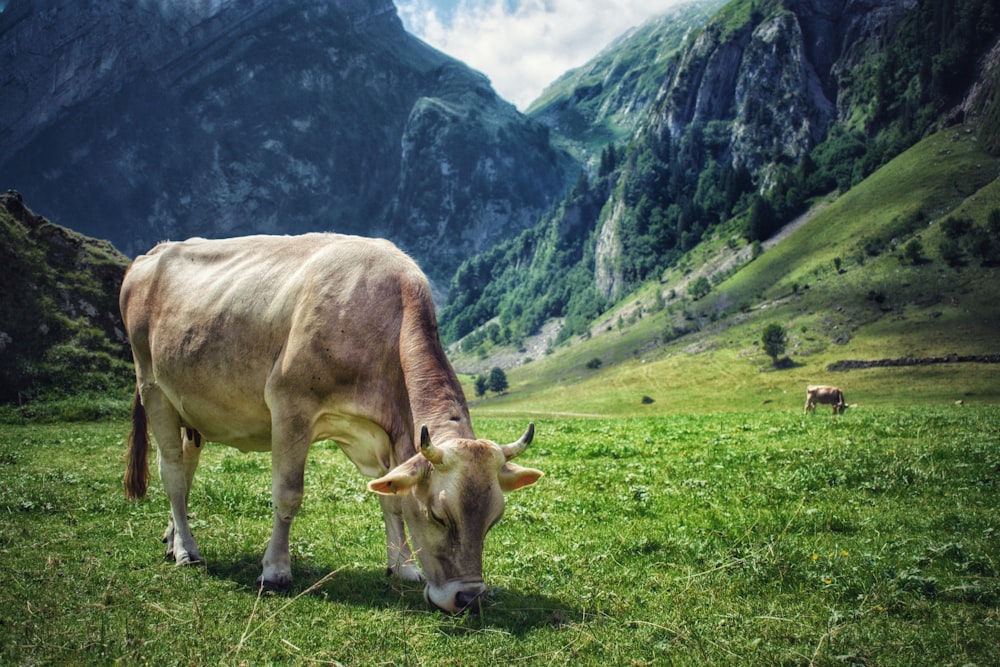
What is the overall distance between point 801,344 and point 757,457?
113 m

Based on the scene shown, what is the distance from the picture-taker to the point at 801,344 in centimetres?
11594

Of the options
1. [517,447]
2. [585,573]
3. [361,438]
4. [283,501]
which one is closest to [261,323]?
[361,438]

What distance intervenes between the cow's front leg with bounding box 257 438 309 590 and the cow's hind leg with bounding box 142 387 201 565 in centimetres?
171

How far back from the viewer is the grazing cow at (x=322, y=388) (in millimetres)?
6320

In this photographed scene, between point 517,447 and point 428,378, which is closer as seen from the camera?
point 517,447

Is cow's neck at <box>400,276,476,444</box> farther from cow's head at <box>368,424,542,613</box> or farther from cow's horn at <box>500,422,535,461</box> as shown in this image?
cow's horn at <box>500,422,535,461</box>

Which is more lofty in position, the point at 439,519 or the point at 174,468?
the point at 174,468

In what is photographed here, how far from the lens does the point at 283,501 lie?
25.2ft

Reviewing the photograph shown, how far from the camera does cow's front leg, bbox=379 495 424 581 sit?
7.79 metres

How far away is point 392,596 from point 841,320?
13071 cm

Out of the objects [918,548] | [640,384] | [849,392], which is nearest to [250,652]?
[918,548]

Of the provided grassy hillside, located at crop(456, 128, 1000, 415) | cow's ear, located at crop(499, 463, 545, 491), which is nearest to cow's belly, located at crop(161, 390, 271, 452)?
cow's ear, located at crop(499, 463, 545, 491)

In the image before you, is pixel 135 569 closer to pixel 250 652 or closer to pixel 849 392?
pixel 250 652

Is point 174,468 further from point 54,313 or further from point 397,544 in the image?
point 54,313
